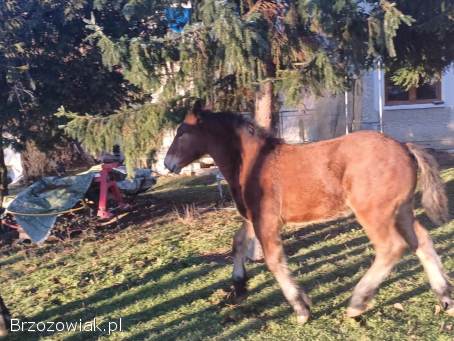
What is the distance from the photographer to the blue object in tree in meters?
7.65

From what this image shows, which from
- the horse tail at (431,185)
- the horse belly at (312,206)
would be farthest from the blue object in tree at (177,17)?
the horse tail at (431,185)

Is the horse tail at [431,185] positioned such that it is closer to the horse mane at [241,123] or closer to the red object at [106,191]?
the horse mane at [241,123]

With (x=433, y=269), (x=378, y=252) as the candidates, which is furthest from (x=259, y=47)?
(x=433, y=269)

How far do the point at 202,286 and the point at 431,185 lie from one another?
2571 mm

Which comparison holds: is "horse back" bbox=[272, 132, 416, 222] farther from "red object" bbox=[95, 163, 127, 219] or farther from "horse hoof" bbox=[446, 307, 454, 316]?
A: "red object" bbox=[95, 163, 127, 219]

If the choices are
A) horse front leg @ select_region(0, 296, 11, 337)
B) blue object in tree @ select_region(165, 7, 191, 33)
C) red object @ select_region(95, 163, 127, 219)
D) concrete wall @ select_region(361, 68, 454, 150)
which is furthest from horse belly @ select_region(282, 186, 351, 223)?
concrete wall @ select_region(361, 68, 454, 150)

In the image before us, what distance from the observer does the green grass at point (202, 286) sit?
16.2 feet

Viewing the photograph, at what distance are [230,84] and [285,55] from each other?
0.86 meters

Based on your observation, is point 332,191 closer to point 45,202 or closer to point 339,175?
point 339,175

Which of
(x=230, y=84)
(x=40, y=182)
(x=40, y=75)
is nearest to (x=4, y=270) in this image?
(x=40, y=182)

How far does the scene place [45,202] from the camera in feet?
29.6

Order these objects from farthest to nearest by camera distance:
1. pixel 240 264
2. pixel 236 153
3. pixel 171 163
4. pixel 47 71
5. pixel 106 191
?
pixel 106 191
pixel 47 71
pixel 171 163
pixel 240 264
pixel 236 153

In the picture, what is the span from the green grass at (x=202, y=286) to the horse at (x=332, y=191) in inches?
10.7

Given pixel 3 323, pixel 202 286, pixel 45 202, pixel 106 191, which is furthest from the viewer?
pixel 106 191
